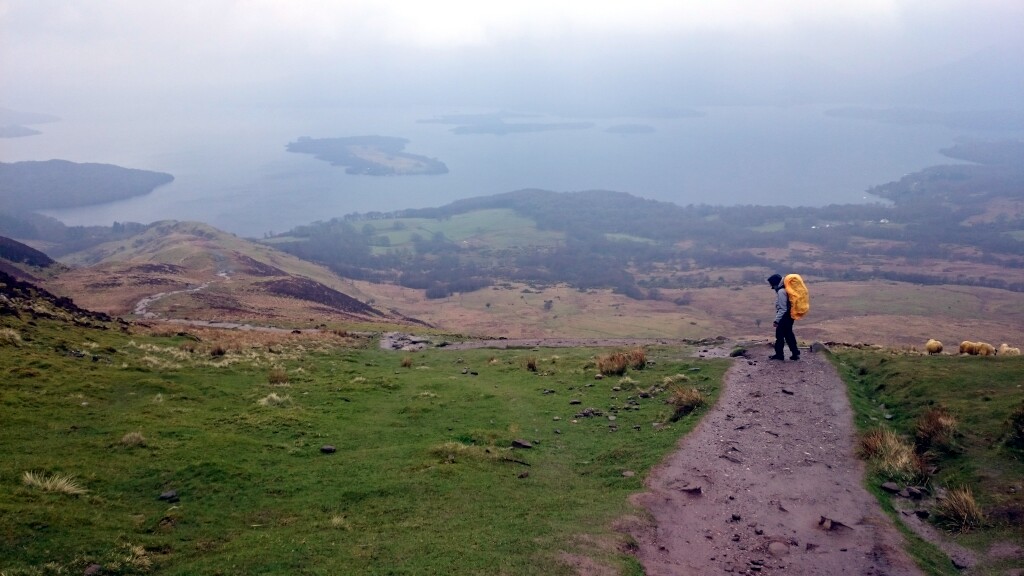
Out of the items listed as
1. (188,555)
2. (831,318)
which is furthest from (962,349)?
(831,318)

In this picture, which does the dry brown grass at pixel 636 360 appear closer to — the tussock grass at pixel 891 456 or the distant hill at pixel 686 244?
the tussock grass at pixel 891 456

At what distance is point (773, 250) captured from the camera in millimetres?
147750

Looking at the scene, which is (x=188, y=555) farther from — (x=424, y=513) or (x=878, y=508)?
(x=878, y=508)

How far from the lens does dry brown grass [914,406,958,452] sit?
11.0 metres

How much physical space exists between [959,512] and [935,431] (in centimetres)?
268

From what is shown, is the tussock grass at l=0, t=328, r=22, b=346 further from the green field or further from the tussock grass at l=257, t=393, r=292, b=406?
the green field

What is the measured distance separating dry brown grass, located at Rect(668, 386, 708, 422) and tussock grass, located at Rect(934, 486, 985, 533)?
5390 millimetres

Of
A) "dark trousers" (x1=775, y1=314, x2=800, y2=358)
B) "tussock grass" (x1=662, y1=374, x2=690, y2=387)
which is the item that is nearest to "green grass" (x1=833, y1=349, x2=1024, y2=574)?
"dark trousers" (x1=775, y1=314, x2=800, y2=358)

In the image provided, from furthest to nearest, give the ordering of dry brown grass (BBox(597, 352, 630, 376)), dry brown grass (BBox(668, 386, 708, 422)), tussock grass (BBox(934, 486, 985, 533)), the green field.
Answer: the green field, dry brown grass (BBox(597, 352, 630, 376)), dry brown grass (BBox(668, 386, 708, 422)), tussock grass (BBox(934, 486, 985, 533))

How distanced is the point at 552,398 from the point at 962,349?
1200cm

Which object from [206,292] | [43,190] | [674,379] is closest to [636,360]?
[674,379]

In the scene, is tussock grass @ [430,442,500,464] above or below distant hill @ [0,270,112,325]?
below

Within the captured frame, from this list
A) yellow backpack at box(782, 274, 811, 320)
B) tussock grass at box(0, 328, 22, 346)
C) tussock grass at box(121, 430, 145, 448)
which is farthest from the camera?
yellow backpack at box(782, 274, 811, 320)

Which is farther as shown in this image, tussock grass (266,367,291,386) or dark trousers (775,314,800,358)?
dark trousers (775,314,800,358)
